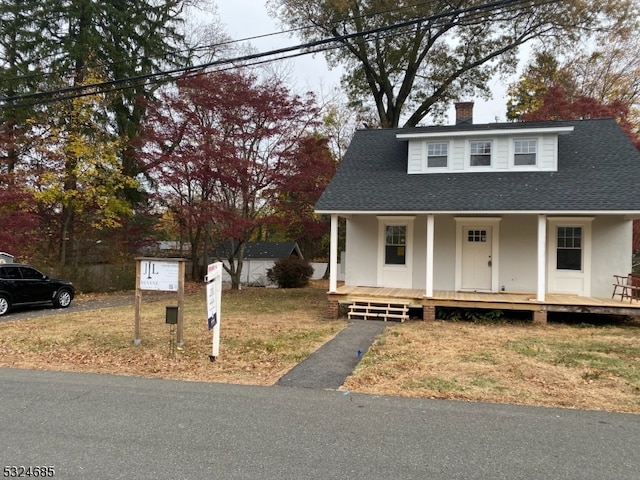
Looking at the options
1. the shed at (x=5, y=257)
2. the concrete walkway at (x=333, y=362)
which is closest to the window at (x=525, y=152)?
the concrete walkway at (x=333, y=362)

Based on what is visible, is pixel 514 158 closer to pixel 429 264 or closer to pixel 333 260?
pixel 429 264

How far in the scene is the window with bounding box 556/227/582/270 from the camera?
1303 cm

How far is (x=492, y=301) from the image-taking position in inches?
459

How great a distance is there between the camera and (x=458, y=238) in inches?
538

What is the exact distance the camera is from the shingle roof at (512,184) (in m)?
11.7

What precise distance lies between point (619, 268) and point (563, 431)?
10279mm

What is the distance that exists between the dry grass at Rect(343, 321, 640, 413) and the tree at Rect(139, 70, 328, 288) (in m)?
8.84

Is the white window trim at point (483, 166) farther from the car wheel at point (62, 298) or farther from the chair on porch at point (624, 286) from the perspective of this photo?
the car wheel at point (62, 298)

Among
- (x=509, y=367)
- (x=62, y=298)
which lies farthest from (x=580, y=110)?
(x=62, y=298)

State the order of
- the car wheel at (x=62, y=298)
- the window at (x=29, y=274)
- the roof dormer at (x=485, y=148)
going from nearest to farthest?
1. the roof dormer at (x=485, y=148)
2. the window at (x=29, y=274)
3. the car wheel at (x=62, y=298)

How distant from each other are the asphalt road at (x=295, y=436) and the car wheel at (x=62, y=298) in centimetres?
1011

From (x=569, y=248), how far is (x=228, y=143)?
11878mm

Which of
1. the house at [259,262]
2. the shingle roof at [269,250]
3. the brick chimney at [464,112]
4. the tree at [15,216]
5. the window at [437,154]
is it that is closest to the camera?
the window at [437,154]

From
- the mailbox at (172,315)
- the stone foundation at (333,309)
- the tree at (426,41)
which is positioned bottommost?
the stone foundation at (333,309)
